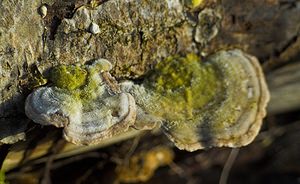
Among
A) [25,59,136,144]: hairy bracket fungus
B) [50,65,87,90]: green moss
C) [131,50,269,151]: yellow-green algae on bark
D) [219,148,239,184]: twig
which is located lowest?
[219,148,239,184]: twig

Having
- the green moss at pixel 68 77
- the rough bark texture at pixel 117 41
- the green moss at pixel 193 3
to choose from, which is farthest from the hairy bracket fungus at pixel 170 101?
the green moss at pixel 193 3

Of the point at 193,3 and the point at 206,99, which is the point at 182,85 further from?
the point at 193,3

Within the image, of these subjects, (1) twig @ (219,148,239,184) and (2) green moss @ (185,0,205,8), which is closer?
(2) green moss @ (185,0,205,8)

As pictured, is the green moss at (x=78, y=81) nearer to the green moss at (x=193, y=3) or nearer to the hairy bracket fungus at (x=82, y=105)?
the hairy bracket fungus at (x=82, y=105)

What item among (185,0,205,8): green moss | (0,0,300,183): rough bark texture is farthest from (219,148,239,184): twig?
(185,0,205,8): green moss

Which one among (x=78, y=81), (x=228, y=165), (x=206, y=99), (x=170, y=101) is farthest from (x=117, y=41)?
(x=228, y=165)

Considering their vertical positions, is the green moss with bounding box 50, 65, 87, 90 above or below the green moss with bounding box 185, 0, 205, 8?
below

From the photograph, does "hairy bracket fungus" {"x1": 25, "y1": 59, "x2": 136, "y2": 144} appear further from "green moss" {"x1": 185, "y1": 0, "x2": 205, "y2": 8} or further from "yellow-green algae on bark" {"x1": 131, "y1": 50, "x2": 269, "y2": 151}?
"green moss" {"x1": 185, "y1": 0, "x2": 205, "y2": 8}
